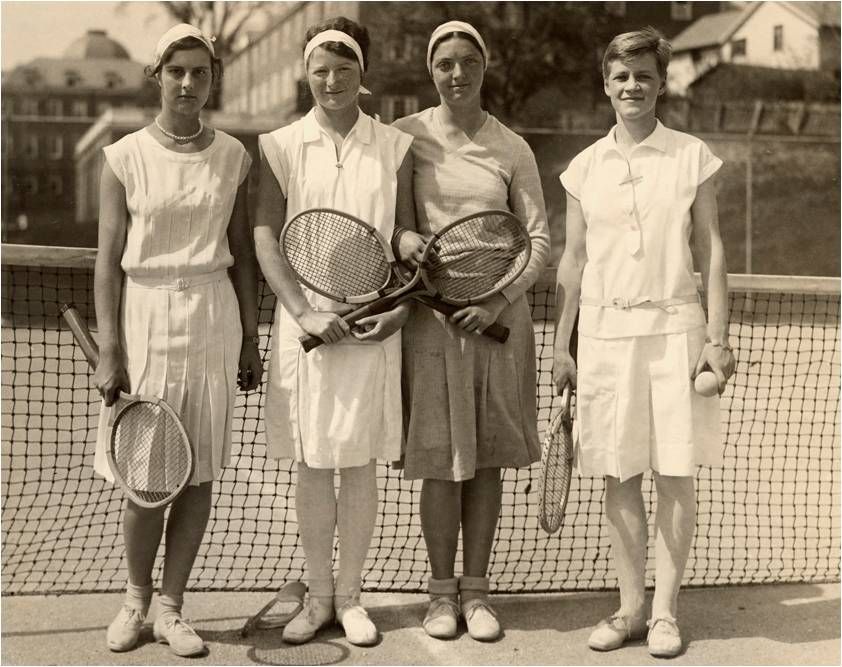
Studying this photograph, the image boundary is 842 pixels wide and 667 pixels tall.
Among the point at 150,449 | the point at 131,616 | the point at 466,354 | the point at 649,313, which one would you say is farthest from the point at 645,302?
the point at 131,616

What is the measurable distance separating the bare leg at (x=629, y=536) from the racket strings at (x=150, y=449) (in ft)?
4.31

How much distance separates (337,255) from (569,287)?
2.39ft

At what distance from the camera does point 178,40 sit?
131 inches

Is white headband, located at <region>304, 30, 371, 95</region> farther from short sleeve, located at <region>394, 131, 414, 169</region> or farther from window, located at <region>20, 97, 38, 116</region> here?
window, located at <region>20, 97, 38, 116</region>

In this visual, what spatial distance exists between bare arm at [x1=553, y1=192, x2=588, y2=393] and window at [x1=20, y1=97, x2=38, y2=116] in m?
13.9

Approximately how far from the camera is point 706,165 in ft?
11.2

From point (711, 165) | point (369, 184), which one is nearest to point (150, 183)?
point (369, 184)

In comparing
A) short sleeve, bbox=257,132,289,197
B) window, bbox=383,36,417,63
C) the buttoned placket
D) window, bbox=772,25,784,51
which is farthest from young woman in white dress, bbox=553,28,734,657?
window, bbox=772,25,784,51

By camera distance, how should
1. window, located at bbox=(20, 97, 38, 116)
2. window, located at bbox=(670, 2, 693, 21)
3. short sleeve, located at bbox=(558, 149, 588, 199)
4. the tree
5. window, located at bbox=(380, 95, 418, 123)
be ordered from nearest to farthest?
short sleeve, located at bbox=(558, 149, 588, 199), window, located at bbox=(380, 95, 418, 123), window, located at bbox=(20, 97, 38, 116), the tree, window, located at bbox=(670, 2, 693, 21)

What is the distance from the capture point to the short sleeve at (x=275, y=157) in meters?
3.47

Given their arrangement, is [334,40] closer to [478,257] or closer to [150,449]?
[478,257]

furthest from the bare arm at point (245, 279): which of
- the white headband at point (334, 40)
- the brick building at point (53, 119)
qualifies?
the brick building at point (53, 119)

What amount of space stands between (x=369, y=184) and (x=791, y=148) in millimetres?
14515

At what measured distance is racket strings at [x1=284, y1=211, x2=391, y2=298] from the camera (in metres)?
3.39
